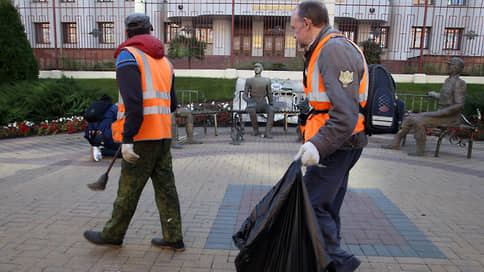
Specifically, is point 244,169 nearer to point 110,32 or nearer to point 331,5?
point 331,5

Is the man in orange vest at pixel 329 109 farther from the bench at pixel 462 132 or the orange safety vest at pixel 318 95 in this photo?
the bench at pixel 462 132

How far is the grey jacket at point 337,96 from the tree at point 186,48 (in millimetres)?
16137

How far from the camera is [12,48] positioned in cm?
1075

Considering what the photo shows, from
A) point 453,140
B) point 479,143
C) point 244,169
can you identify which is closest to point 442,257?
point 244,169

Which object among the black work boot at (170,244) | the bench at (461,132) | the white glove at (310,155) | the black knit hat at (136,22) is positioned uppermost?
the black knit hat at (136,22)

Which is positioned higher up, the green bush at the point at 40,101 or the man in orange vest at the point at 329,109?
the man in orange vest at the point at 329,109

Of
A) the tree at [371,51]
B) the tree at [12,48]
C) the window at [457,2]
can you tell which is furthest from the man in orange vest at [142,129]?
the window at [457,2]

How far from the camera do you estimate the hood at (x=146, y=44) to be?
9.18ft

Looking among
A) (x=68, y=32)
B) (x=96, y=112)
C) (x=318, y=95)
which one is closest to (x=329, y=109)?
(x=318, y=95)

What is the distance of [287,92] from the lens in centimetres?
1177

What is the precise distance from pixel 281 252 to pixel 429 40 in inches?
1069

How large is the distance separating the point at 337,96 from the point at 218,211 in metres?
2.59

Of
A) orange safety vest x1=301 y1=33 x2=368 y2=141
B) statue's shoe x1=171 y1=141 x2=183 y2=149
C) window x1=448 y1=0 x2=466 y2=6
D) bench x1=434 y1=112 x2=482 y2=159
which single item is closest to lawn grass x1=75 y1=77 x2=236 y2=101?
statue's shoe x1=171 y1=141 x2=183 y2=149

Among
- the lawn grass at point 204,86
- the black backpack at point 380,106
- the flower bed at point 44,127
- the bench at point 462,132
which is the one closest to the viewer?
the black backpack at point 380,106
